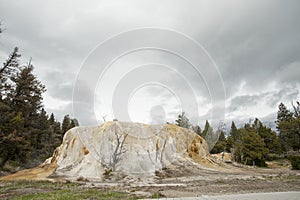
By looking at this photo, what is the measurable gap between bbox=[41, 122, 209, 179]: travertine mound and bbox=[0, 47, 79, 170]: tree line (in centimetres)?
376

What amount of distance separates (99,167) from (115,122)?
664 cm

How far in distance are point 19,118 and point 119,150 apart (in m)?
11.4

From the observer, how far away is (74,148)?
26.6 metres

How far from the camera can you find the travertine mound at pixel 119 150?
24.2m

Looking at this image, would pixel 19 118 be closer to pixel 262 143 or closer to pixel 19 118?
pixel 19 118

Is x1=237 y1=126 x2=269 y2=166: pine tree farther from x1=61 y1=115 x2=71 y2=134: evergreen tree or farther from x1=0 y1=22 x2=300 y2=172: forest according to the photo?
x1=61 y1=115 x2=71 y2=134: evergreen tree

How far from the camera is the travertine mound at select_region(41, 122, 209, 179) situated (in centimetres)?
2425

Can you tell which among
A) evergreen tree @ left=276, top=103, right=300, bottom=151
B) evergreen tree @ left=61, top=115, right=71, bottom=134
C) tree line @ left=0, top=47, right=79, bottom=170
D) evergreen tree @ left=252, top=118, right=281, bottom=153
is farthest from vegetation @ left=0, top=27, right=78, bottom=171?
evergreen tree @ left=252, top=118, right=281, bottom=153

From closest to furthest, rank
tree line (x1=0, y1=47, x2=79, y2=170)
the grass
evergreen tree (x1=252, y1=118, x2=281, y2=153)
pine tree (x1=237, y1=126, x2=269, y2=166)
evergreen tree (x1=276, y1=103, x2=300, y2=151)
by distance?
1. the grass
2. tree line (x1=0, y1=47, x2=79, y2=170)
3. evergreen tree (x1=276, y1=103, x2=300, y2=151)
4. pine tree (x1=237, y1=126, x2=269, y2=166)
5. evergreen tree (x1=252, y1=118, x2=281, y2=153)

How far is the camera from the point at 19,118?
21500 mm

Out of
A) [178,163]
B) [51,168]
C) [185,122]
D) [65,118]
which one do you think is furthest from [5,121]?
[65,118]

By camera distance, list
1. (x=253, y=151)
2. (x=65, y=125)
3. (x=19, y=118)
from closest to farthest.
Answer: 1. (x=19, y=118)
2. (x=253, y=151)
3. (x=65, y=125)

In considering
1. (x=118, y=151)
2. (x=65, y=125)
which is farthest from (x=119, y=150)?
(x=65, y=125)

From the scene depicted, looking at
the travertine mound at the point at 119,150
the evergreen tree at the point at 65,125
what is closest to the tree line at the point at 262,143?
the travertine mound at the point at 119,150
